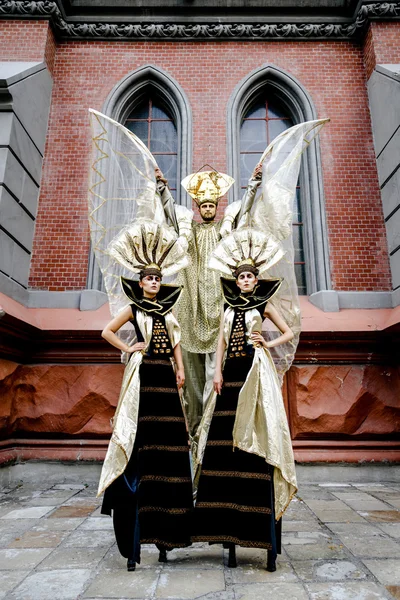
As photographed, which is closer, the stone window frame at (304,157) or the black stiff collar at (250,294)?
the black stiff collar at (250,294)

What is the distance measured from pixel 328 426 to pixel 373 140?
4547 mm

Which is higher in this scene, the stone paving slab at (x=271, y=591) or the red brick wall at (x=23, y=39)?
the red brick wall at (x=23, y=39)

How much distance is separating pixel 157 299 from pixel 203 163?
4024 millimetres

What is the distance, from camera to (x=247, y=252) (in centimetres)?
325

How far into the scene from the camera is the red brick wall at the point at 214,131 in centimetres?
620

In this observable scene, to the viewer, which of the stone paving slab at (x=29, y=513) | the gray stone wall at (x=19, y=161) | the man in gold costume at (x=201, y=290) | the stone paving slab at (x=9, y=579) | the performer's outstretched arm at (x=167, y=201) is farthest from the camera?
the gray stone wall at (x=19, y=161)

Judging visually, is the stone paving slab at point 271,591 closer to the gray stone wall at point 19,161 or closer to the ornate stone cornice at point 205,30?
the gray stone wall at point 19,161

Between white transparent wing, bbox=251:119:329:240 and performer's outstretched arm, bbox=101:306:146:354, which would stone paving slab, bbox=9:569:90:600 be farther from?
white transparent wing, bbox=251:119:329:240

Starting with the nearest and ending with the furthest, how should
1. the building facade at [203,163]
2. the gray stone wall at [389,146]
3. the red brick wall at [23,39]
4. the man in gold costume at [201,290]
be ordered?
1. the man in gold costume at [201,290]
2. the building facade at [203,163]
3. the gray stone wall at [389,146]
4. the red brick wall at [23,39]

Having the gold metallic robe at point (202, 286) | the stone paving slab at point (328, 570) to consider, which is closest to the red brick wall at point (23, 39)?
the gold metallic robe at point (202, 286)

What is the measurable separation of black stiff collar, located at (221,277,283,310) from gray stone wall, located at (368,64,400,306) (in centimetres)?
342

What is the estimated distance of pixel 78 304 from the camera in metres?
5.97

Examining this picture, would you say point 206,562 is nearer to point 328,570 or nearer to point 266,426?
point 328,570

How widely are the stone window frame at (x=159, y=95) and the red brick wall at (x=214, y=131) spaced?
0.43ft
